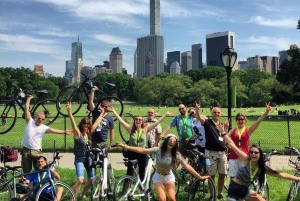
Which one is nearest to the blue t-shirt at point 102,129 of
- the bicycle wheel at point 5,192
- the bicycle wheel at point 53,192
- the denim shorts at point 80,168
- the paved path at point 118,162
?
the denim shorts at point 80,168

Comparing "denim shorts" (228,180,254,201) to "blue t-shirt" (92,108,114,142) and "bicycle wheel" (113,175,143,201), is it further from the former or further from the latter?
"blue t-shirt" (92,108,114,142)

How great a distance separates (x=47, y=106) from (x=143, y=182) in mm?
7091

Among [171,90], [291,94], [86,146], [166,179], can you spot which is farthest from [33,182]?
[171,90]

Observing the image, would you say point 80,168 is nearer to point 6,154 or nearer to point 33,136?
point 33,136

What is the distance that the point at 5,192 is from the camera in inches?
261

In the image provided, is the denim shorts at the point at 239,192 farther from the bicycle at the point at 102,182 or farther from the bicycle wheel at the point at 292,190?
the bicycle at the point at 102,182

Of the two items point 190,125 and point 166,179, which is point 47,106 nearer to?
point 190,125

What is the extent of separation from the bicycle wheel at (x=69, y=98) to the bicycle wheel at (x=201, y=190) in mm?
6206

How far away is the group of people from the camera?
527 cm

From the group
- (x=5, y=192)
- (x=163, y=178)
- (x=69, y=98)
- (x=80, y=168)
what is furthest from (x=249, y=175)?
(x=69, y=98)

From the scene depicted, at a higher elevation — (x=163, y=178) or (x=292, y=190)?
(x=163, y=178)

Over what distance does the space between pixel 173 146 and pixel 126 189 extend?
1.52m

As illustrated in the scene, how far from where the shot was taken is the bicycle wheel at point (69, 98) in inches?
456

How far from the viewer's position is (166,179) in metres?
5.75
